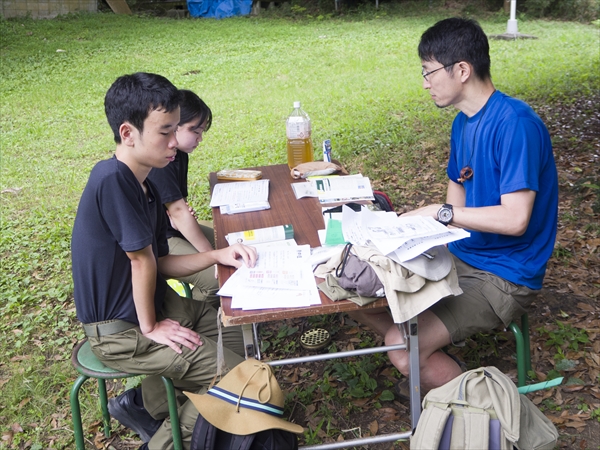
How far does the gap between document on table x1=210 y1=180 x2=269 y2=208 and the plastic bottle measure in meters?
0.50

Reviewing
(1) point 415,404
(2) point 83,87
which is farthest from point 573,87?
(2) point 83,87

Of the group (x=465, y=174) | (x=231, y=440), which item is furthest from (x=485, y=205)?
(x=231, y=440)

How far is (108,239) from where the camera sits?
219cm

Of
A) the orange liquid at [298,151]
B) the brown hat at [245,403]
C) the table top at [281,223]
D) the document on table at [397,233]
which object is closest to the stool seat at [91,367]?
the brown hat at [245,403]

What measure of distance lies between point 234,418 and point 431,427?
2.13 ft

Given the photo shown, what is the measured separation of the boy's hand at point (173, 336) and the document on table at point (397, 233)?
2.44 feet

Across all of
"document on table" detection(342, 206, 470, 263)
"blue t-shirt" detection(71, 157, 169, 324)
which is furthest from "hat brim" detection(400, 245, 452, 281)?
"blue t-shirt" detection(71, 157, 169, 324)

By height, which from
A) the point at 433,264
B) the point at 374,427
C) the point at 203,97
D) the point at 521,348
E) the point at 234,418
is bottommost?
Answer: the point at 374,427

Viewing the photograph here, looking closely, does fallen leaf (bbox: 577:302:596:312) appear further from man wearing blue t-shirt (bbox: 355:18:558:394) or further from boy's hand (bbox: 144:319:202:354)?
boy's hand (bbox: 144:319:202:354)

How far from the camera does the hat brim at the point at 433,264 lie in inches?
78.3

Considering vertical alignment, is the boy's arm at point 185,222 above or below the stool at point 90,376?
above

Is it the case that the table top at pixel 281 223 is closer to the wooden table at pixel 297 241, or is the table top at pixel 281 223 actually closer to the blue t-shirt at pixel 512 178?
the wooden table at pixel 297 241

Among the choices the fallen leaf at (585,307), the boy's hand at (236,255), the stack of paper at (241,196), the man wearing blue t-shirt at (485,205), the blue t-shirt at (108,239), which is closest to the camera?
the blue t-shirt at (108,239)

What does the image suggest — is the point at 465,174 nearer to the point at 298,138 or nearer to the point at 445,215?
the point at 445,215
